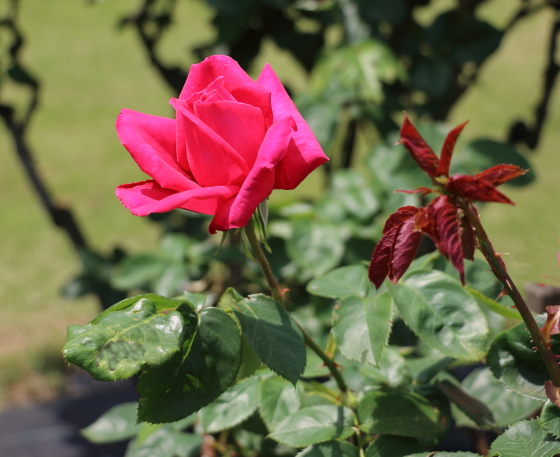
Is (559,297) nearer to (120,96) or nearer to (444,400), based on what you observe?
(444,400)

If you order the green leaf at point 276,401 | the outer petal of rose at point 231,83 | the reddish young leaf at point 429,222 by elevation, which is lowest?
the green leaf at point 276,401

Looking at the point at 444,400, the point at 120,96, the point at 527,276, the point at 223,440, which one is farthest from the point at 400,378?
the point at 120,96

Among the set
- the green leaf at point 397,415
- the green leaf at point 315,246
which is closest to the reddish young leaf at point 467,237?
the green leaf at point 397,415

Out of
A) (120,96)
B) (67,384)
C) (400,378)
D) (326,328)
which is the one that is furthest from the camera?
(120,96)

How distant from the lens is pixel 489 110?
362 centimetres

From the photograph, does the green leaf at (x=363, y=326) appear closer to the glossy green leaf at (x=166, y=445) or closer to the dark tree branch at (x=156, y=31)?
the glossy green leaf at (x=166, y=445)

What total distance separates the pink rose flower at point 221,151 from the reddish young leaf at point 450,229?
9 cm

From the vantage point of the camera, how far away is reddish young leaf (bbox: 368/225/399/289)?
0.37 m

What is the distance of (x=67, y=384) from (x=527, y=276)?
176 centimetres

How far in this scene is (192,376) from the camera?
40 cm

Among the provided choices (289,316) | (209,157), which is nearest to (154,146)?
(209,157)

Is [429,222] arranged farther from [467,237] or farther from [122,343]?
[122,343]

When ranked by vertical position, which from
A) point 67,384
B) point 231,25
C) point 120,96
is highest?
point 231,25

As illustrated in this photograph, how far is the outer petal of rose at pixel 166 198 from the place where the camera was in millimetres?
357
